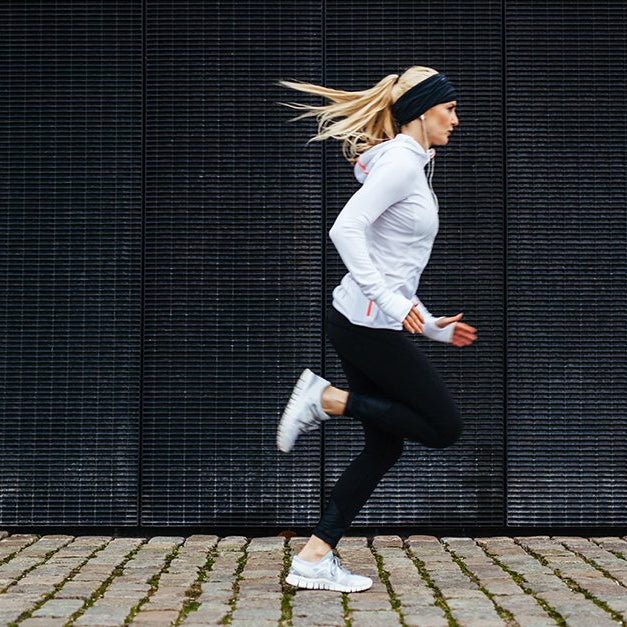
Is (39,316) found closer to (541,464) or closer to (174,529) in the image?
(174,529)

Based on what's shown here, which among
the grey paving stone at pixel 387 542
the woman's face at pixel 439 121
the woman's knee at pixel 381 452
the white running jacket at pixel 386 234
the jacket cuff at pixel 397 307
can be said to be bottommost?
the grey paving stone at pixel 387 542

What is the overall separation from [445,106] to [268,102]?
2076 mm

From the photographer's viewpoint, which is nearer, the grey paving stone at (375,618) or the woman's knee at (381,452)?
the grey paving stone at (375,618)

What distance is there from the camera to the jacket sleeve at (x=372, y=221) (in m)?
4.56

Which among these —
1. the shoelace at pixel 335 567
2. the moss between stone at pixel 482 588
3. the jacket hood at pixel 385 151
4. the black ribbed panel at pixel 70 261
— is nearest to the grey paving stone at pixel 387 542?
the moss between stone at pixel 482 588

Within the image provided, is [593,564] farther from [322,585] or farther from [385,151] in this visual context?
[385,151]

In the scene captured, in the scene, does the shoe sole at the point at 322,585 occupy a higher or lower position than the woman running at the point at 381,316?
lower

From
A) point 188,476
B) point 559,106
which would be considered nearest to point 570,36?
point 559,106

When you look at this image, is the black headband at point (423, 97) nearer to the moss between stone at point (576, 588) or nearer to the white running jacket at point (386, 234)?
the white running jacket at point (386, 234)

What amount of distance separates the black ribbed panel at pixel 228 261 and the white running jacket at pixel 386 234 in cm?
185

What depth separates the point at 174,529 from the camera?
682 centimetres

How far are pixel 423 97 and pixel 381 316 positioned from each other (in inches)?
36.2

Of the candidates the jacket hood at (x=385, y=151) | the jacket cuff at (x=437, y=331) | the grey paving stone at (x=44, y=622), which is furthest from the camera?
the jacket cuff at (x=437, y=331)

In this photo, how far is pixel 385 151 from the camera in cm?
484
